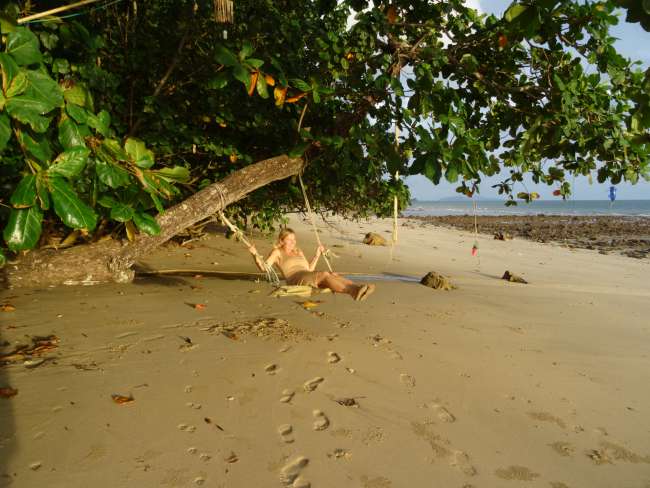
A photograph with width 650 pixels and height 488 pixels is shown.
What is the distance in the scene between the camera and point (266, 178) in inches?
185

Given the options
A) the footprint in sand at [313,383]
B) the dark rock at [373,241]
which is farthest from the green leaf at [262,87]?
the dark rock at [373,241]

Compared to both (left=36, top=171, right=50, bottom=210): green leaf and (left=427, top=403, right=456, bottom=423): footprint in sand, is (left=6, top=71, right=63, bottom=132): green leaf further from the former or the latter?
(left=427, top=403, right=456, bottom=423): footprint in sand

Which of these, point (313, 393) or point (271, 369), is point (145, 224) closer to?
point (271, 369)

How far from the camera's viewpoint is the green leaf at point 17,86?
171 cm

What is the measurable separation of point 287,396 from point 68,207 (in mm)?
1438

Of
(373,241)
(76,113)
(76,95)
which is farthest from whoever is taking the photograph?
(373,241)

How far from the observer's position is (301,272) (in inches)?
213

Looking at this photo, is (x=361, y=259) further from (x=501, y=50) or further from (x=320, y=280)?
(x=501, y=50)

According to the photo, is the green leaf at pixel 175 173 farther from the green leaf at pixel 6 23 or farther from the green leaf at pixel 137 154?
the green leaf at pixel 6 23

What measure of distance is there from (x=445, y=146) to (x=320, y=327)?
67.0 inches

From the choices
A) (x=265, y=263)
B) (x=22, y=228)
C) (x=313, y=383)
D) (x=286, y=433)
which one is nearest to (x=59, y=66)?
(x=22, y=228)

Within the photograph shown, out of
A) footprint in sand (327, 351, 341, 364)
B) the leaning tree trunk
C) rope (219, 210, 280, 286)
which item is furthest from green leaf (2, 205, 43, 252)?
rope (219, 210, 280, 286)

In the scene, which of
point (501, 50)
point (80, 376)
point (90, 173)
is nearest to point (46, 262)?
point (90, 173)

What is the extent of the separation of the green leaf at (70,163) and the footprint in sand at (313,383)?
1.63 m
